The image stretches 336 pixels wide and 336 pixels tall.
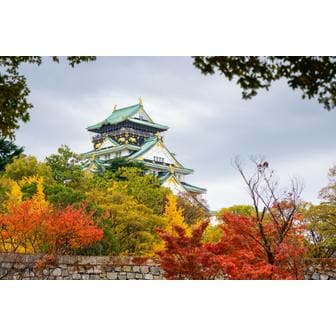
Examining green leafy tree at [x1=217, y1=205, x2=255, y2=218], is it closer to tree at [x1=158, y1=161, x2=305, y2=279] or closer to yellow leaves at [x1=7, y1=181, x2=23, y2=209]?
tree at [x1=158, y1=161, x2=305, y2=279]

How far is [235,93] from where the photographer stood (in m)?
7.00

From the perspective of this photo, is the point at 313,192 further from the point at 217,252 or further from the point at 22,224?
the point at 22,224

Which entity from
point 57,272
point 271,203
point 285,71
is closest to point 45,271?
point 57,272

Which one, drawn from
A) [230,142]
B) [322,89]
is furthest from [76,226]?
[322,89]

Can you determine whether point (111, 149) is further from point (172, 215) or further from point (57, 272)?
point (57, 272)

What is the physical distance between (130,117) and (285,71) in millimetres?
1839

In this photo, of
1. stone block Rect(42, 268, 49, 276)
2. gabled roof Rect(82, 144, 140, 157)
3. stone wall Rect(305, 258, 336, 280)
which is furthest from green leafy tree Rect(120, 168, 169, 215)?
stone wall Rect(305, 258, 336, 280)

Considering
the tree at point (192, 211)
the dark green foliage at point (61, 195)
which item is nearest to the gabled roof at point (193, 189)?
the tree at point (192, 211)

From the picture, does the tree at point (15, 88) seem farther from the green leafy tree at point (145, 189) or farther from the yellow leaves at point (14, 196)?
the green leafy tree at point (145, 189)

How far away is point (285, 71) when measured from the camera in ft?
22.9

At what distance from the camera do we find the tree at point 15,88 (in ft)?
22.9
